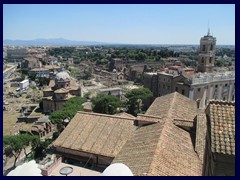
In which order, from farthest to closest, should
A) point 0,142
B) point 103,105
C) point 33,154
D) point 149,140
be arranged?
point 103,105 < point 33,154 < point 149,140 < point 0,142

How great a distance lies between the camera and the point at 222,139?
5.11 m

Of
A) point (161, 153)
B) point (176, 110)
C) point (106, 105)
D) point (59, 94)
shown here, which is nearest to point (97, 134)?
point (161, 153)

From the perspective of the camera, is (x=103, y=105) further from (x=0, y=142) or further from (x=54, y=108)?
(x=0, y=142)

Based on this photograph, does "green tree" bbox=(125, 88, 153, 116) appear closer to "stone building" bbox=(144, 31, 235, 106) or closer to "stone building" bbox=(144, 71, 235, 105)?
"stone building" bbox=(144, 71, 235, 105)

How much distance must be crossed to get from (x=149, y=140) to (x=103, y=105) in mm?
13339

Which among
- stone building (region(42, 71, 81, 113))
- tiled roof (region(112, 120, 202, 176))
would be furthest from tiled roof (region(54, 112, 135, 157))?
stone building (region(42, 71, 81, 113))

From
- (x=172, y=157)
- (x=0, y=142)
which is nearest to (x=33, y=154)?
(x=172, y=157)

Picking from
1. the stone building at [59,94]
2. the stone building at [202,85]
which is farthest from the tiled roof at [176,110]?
the stone building at [59,94]

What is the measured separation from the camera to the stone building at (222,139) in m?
4.79

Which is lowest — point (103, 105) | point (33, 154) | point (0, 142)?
point (33, 154)

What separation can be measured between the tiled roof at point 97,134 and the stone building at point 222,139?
5.34 m

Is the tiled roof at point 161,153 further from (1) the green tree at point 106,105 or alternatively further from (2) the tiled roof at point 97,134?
(1) the green tree at point 106,105

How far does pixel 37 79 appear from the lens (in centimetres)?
5197

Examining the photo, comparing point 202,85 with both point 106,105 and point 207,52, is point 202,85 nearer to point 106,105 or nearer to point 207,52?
point 207,52
